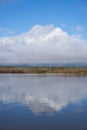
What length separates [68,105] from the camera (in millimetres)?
16766

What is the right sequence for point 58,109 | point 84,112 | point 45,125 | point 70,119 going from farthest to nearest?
point 58,109, point 84,112, point 70,119, point 45,125

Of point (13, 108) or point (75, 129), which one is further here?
point (13, 108)

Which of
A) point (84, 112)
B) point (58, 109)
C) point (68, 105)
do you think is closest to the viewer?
point (84, 112)

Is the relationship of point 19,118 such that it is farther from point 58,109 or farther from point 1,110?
point 58,109

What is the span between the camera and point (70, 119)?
40.5ft

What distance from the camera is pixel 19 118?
12.5 m

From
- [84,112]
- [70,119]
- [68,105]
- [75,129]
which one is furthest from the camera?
[68,105]

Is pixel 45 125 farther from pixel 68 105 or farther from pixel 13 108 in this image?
pixel 68 105

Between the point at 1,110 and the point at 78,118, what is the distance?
4.20 meters

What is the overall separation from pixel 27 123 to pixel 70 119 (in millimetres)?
1979

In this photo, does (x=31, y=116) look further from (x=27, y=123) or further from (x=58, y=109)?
(x=58, y=109)

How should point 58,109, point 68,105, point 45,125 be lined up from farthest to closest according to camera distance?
point 68,105 < point 58,109 < point 45,125

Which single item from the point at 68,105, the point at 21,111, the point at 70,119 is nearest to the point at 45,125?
the point at 70,119

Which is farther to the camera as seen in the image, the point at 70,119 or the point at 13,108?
the point at 13,108
